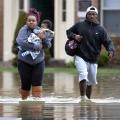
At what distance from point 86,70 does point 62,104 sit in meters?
0.93

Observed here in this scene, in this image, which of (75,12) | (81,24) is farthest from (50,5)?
(81,24)

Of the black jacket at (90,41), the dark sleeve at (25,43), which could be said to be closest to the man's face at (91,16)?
the black jacket at (90,41)

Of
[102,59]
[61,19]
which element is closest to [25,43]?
[102,59]

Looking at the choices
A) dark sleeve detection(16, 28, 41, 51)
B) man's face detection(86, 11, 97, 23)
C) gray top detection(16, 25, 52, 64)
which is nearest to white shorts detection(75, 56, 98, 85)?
man's face detection(86, 11, 97, 23)

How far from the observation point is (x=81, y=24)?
14414 mm

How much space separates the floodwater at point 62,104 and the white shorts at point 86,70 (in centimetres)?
47

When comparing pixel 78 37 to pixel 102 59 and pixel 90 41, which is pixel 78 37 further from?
pixel 102 59

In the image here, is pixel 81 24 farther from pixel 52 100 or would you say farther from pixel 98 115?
pixel 98 115

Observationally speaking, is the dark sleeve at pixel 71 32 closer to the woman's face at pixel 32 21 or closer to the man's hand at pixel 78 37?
the man's hand at pixel 78 37

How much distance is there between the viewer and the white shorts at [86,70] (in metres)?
14.0

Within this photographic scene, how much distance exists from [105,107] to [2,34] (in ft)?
52.0

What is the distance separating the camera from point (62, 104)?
13695 millimetres

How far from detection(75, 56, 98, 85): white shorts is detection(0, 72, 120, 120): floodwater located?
0.47 m

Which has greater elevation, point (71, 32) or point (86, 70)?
point (71, 32)
